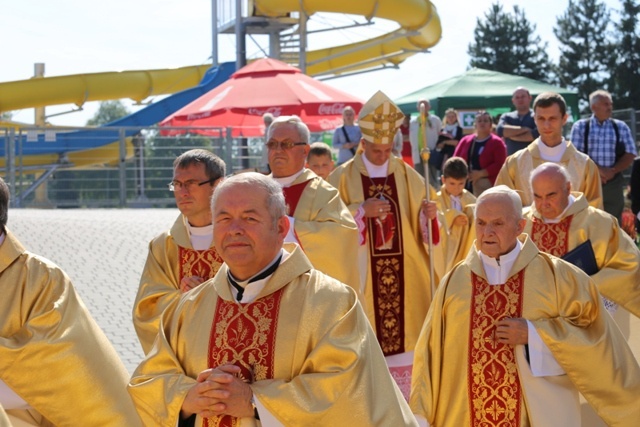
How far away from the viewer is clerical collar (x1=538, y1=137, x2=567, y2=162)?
28.0 ft

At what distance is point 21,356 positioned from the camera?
4.88 meters

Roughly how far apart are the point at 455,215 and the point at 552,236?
2830 millimetres

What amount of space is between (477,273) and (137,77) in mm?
26117

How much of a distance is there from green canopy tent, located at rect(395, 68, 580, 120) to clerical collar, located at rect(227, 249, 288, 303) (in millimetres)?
15116

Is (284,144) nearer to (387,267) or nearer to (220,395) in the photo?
(387,267)

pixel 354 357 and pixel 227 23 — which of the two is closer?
pixel 354 357

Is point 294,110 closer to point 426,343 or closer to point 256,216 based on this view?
point 426,343

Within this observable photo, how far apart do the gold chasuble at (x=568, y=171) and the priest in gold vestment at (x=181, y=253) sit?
3.35 meters

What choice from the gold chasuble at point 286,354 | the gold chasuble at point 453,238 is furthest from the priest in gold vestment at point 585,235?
the gold chasuble at point 286,354

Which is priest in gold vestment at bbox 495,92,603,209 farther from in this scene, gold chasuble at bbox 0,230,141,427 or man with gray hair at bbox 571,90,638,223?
gold chasuble at bbox 0,230,141,427

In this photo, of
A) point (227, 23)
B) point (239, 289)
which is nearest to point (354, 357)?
point (239, 289)

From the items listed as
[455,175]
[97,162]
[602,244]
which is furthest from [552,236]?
[97,162]

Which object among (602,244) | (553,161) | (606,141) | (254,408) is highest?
(606,141)

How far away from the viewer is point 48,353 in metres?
4.92
